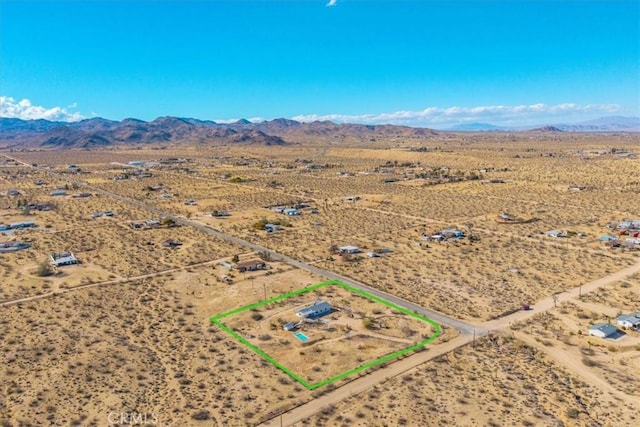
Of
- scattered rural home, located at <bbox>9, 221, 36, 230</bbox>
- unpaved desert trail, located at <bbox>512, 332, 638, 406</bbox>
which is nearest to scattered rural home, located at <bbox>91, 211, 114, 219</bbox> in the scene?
scattered rural home, located at <bbox>9, 221, 36, 230</bbox>

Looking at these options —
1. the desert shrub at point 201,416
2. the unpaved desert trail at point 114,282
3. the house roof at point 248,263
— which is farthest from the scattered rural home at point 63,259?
the desert shrub at point 201,416

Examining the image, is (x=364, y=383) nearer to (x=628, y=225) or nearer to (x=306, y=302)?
(x=306, y=302)

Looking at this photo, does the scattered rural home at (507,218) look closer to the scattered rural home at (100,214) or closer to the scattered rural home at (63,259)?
the scattered rural home at (63,259)

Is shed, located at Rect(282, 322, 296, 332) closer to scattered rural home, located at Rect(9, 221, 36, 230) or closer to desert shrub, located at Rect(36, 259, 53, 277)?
desert shrub, located at Rect(36, 259, 53, 277)

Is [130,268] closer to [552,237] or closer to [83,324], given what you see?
[83,324]

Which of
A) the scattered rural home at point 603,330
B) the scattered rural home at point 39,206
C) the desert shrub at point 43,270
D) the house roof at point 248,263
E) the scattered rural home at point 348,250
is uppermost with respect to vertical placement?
the scattered rural home at point 39,206

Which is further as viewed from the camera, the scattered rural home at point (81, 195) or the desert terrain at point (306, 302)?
the scattered rural home at point (81, 195)
